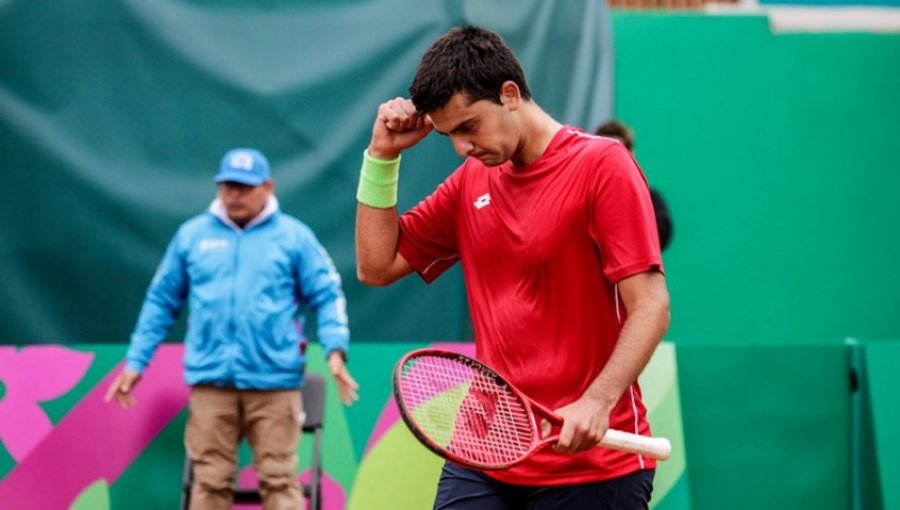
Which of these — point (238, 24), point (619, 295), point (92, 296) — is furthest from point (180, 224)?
point (619, 295)

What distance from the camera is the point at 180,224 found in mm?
7070

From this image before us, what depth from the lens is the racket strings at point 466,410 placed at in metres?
3.22

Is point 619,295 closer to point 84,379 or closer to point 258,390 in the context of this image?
point 258,390

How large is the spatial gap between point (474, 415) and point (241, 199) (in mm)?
3377

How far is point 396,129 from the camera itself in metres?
3.50

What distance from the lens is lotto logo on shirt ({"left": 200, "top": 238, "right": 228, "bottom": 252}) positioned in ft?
21.0

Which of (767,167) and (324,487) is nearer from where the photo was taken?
(324,487)

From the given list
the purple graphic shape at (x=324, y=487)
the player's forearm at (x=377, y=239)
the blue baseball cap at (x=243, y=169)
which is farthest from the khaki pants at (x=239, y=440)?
the player's forearm at (x=377, y=239)

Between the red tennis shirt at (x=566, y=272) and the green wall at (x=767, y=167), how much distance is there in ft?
19.6

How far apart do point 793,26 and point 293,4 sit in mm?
4209

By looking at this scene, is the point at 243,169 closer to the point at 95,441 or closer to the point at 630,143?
the point at 95,441

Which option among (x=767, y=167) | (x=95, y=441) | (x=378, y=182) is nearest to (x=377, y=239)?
(x=378, y=182)

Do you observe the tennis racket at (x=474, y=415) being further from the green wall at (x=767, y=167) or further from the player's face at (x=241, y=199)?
the green wall at (x=767, y=167)

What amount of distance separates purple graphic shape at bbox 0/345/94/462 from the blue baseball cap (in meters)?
1.10
